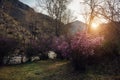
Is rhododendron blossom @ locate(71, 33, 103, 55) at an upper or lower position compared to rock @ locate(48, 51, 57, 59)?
upper

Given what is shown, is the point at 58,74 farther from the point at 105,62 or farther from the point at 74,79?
the point at 105,62

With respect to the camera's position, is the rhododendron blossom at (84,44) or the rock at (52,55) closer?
the rhododendron blossom at (84,44)

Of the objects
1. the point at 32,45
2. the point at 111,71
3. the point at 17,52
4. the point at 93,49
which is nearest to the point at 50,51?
the point at 32,45

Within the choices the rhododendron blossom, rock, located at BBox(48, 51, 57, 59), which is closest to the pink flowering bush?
the rhododendron blossom

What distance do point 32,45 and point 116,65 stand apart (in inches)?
486

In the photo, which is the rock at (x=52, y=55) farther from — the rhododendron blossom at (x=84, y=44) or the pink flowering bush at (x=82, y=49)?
the rhododendron blossom at (x=84, y=44)

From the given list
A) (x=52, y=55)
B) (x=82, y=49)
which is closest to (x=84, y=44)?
(x=82, y=49)

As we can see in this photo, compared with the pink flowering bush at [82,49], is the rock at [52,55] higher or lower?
lower

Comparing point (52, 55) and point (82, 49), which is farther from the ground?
point (82, 49)

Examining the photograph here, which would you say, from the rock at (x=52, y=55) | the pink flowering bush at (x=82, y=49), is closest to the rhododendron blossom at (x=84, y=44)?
the pink flowering bush at (x=82, y=49)

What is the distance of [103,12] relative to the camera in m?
9.34

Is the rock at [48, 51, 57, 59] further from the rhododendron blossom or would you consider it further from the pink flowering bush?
the rhododendron blossom

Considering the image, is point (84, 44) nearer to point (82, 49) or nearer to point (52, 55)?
point (82, 49)

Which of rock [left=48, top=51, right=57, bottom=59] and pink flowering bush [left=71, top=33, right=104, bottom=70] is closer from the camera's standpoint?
pink flowering bush [left=71, top=33, right=104, bottom=70]
